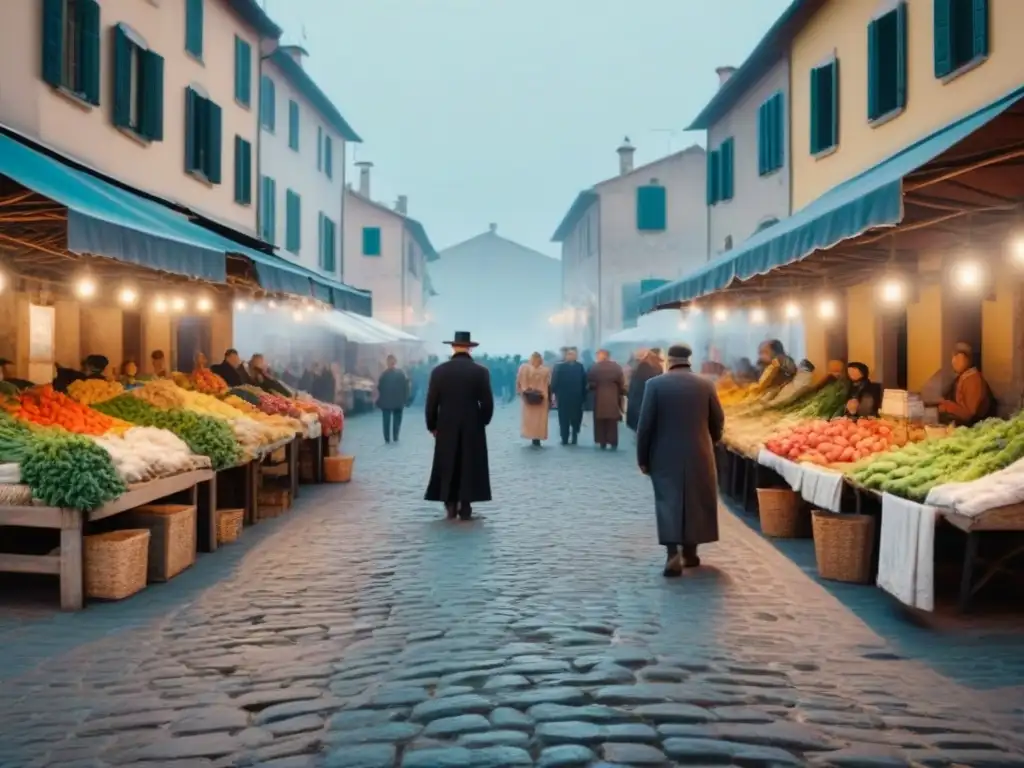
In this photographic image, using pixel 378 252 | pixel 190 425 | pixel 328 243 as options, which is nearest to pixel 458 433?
pixel 190 425

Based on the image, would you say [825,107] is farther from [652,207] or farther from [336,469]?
[652,207]

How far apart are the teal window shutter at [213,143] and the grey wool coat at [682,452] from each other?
1339 cm

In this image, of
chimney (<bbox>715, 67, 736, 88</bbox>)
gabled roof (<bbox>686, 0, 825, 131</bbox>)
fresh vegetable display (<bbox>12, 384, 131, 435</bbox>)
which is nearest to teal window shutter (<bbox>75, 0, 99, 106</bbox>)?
fresh vegetable display (<bbox>12, 384, 131, 435</bbox>)

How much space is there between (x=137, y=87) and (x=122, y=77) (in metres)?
0.97

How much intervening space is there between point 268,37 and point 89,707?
21.7m

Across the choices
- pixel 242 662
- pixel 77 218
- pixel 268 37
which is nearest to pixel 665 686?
pixel 242 662

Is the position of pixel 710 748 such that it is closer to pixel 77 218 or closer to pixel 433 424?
pixel 77 218

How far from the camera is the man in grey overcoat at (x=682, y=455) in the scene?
901cm

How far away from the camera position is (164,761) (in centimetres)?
462

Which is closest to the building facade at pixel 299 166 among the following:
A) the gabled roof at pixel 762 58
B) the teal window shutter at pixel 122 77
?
the teal window shutter at pixel 122 77

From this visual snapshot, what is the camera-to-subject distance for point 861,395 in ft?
40.4

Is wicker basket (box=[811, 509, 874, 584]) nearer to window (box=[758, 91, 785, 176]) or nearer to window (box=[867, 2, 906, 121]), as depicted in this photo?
window (box=[867, 2, 906, 121])

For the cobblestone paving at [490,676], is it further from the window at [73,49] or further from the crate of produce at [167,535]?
the window at [73,49]

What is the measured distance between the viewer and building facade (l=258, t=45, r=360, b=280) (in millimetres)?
27953
